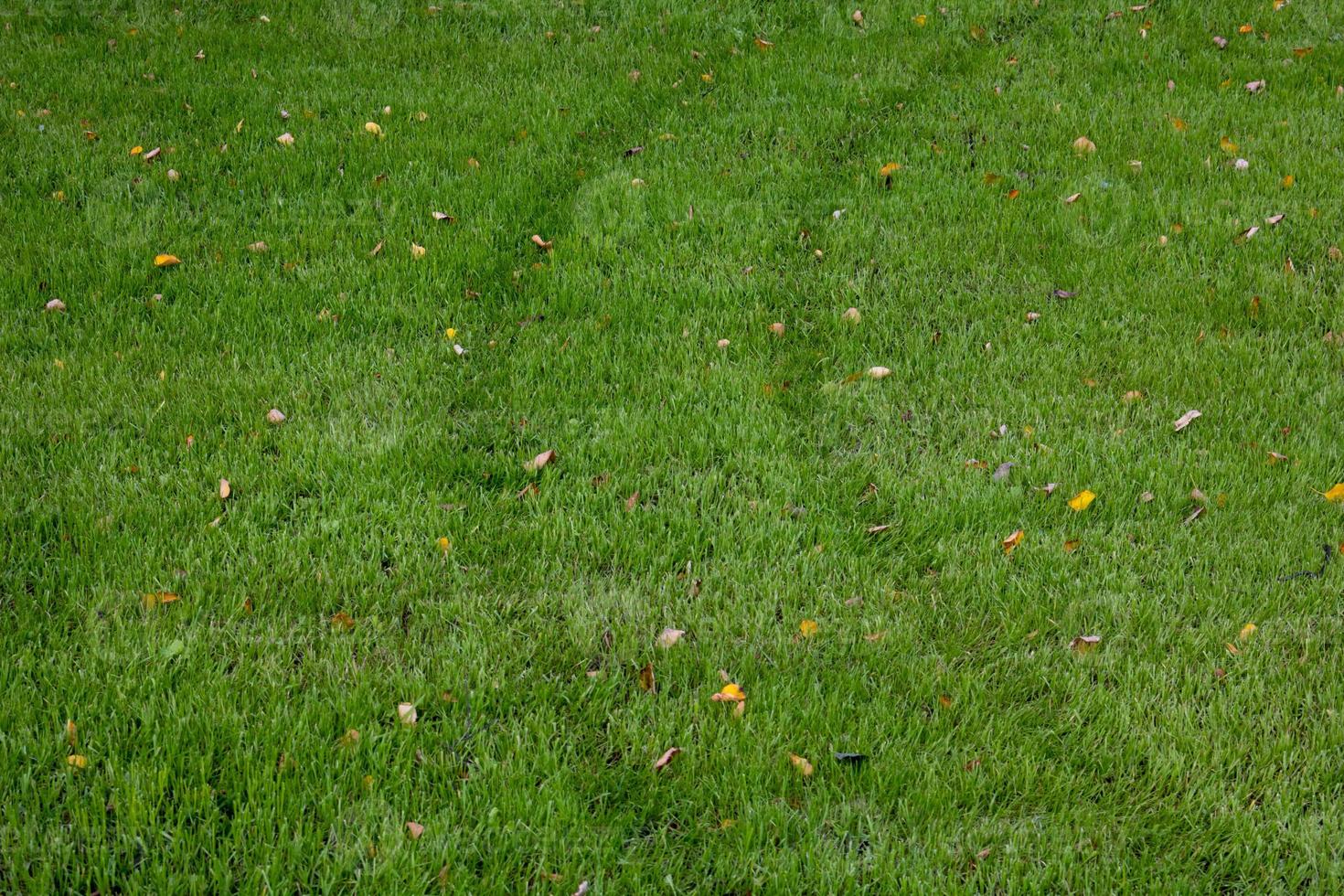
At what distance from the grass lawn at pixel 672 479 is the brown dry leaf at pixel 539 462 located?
29 millimetres

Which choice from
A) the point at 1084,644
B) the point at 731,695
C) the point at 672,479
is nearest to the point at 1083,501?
the point at 1084,644

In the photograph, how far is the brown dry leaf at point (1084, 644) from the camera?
10.2ft

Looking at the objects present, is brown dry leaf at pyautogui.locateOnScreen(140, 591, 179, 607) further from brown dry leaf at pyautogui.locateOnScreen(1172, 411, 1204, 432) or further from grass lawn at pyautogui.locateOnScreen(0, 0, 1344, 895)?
brown dry leaf at pyautogui.locateOnScreen(1172, 411, 1204, 432)

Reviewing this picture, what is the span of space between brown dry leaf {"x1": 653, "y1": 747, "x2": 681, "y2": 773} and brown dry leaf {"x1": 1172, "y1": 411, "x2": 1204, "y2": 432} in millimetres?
2473

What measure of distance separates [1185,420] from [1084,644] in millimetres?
1391

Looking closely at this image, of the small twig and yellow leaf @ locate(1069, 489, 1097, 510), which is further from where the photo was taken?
yellow leaf @ locate(1069, 489, 1097, 510)

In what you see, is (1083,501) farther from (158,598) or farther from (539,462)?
(158,598)

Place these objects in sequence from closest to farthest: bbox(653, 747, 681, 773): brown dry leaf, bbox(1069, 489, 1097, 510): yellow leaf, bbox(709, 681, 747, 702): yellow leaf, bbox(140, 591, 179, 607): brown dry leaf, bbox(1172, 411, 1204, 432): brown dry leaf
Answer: bbox(653, 747, 681, 773): brown dry leaf
bbox(709, 681, 747, 702): yellow leaf
bbox(140, 591, 179, 607): brown dry leaf
bbox(1069, 489, 1097, 510): yellow leaf
bbox(1172, 411, 1204, 432): brown dry leaf

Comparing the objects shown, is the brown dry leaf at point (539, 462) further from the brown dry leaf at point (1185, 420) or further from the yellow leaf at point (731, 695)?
the brown dry leaf at point (1185, 420)

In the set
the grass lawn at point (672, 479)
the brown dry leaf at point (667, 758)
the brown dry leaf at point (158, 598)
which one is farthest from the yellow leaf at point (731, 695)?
the brown dry leaf at point (158, 598)

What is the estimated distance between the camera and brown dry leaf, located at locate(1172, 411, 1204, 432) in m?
4.05

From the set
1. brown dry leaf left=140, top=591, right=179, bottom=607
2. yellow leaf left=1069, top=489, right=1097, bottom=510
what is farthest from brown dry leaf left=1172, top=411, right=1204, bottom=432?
brown dry leaf left=140, top=591, right=179, bottom=607

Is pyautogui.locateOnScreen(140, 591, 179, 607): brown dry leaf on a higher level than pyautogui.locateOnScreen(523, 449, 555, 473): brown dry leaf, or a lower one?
lower

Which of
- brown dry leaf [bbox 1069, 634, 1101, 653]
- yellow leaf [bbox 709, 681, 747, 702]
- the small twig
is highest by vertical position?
the small twig
